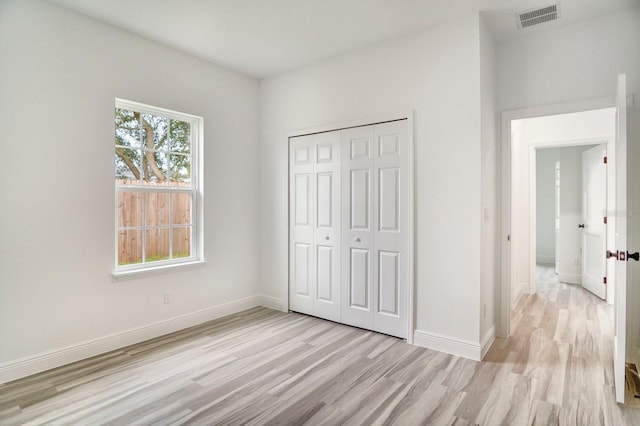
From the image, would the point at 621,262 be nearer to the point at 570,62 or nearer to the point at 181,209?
the point at 570,62

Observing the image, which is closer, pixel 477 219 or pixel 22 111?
pixel 22 111

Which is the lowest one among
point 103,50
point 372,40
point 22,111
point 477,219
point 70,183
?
point 477,219

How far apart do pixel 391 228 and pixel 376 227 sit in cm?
16

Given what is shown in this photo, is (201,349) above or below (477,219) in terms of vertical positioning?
below

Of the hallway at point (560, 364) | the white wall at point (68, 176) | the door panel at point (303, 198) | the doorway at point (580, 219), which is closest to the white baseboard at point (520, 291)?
the hallway at point (560, 364)

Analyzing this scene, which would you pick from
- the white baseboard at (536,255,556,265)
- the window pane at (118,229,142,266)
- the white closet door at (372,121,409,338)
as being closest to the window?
the window pane at (118,229,142,266)

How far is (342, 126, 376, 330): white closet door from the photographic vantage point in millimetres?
3516

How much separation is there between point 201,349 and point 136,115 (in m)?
2.30

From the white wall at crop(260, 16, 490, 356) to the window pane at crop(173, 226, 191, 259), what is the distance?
6.69 ft

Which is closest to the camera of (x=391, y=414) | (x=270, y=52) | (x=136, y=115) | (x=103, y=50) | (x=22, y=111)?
(x=391, y=414)

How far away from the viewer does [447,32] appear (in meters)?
3.02

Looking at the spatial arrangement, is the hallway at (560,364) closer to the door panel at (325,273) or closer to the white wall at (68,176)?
the door panel at (325,273)

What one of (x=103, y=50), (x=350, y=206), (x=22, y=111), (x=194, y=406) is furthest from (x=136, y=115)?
(x=194, y=406)

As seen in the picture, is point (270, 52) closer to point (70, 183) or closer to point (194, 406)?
point (70, 183)
